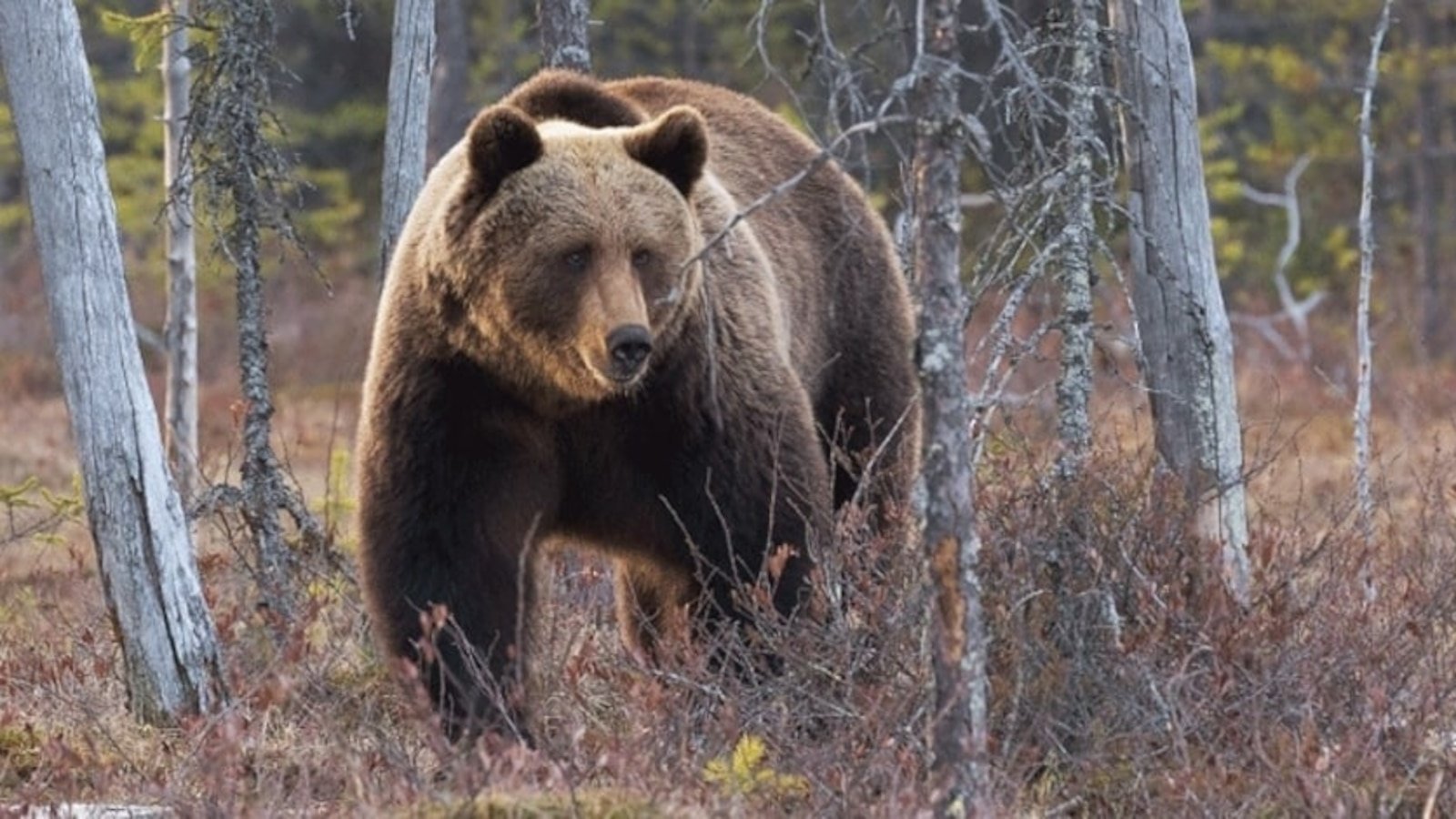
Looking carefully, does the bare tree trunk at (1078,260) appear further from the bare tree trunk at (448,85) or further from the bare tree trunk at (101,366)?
the bare tree trunk at (448,85)

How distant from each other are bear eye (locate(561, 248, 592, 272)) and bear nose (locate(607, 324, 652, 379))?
15.8 inches

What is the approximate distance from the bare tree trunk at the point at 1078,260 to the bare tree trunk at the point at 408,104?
3274mm

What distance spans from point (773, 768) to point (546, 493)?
141 centimetres

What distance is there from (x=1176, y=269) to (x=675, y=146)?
1.97 metres

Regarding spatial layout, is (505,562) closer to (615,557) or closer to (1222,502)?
(615,557)

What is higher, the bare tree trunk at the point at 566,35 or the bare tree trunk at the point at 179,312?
the bare tree trunk at the point at 566,35

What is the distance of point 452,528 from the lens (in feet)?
22.2

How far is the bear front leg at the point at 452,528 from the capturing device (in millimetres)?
6742

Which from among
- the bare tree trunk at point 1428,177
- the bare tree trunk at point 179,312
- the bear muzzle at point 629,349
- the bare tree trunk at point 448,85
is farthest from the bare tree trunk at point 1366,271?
the bare tree trunk at point 1428,177

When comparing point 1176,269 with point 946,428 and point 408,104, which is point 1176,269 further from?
point 408,104

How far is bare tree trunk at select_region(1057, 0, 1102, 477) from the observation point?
6531 mm

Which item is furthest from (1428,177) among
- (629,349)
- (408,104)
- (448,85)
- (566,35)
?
(629,349)

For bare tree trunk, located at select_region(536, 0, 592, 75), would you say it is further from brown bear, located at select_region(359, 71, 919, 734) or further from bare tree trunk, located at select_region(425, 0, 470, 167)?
bare tree trunk, located at select_region(425, 0, 470, 167)

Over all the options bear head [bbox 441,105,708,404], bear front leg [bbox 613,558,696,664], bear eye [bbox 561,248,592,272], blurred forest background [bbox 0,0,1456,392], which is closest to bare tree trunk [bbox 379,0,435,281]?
bear front leg [bbox 613,558,696,664]
